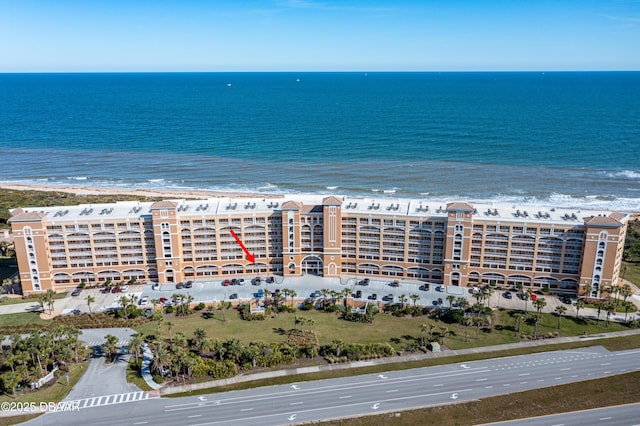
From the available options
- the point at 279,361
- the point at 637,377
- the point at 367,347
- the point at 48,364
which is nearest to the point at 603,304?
the point at 637,377

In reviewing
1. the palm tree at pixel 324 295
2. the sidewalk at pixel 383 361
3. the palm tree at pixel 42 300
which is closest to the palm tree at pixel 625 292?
the sidewalk at pixel 383 361

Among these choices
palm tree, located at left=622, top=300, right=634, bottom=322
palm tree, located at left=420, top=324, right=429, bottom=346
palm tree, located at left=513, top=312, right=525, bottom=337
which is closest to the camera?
palm tree, located at left=420, top=324, right=429, bottom=346

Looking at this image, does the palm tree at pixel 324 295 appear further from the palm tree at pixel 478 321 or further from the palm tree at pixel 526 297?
the palm tree at pixel 526 297

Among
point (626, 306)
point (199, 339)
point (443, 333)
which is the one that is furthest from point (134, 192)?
point (626, 306)

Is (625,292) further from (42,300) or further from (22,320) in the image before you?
(22,320)

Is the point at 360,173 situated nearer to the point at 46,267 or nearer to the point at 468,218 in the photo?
the point at 468,218

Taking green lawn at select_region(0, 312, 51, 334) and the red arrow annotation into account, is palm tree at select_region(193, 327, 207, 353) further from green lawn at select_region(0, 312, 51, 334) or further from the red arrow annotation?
green lawn at select_region(0, 312, 51, 334)

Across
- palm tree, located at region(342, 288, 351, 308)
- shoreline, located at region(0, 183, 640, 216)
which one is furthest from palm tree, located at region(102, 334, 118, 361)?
shoreline, located at region(0, 183, 640, 216)
